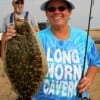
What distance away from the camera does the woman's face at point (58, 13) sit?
507 centimetres

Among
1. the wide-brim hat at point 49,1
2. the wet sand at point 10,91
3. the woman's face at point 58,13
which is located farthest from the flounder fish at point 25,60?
the wet sand at point 10,91

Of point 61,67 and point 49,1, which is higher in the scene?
point 49,1

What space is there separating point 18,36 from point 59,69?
991mm

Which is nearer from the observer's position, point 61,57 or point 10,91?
point 61,57

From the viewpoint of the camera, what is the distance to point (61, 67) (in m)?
5.14

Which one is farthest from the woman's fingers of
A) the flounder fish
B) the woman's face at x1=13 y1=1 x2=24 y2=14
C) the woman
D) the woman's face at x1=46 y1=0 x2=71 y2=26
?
the woman's face at x1=13 y1=1 x2=24 y2=14

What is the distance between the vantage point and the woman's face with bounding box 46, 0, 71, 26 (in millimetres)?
5070

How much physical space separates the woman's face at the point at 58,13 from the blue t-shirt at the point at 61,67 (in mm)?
221

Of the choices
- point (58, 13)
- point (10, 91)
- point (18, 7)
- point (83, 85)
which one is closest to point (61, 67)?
point (83, 85)

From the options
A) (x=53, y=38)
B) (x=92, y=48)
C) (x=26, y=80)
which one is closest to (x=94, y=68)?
(x=92, y=48)

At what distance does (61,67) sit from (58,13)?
608 millimetres

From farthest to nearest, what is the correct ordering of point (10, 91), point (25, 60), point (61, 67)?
point (10, 91) → point (61, 67) → point (25, 60)

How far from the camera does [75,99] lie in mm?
5238

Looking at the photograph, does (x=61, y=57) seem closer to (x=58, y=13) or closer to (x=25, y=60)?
(x=58, y=13)
